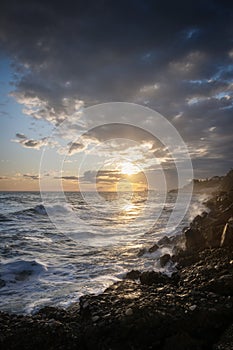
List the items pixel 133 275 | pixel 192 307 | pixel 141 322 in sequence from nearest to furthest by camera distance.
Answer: pixel 141 322, pixel 192 307, pixel 133 275

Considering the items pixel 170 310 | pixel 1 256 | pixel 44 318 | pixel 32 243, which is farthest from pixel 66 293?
pixel 32 243

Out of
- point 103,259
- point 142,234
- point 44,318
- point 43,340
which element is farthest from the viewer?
point 142,234

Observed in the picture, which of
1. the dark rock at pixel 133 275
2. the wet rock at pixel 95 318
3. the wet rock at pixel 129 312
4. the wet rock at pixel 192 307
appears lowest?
the dark rock at pixel 133 275

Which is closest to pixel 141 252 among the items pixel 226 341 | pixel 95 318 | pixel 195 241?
pixel 195 241

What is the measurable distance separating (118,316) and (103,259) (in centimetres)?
844

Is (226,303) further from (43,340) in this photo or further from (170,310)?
(43,340)

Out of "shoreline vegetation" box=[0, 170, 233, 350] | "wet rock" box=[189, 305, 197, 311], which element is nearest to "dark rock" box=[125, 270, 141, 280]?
"shoreline vegetation" box=[0, 170, 233, 350]

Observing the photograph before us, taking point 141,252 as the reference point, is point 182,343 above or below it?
above

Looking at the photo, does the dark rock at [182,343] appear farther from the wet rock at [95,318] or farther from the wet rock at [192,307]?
the wet rock at [95,318]

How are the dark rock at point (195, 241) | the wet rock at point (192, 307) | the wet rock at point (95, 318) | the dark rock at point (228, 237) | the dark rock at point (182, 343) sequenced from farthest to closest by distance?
the dark rock at point (195, 241) → the dark rock at point (228, 237) → the wet rock at point (95, 318) → the wet rock at point (192, 307) → the dark rock at point (182, 343)

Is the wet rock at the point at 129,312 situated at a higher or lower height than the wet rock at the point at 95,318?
higher

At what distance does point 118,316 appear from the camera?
525 centimetres

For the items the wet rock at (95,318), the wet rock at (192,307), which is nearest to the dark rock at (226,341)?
the wet rock at (192,307)

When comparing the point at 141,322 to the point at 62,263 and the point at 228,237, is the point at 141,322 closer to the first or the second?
the point at 228,237
